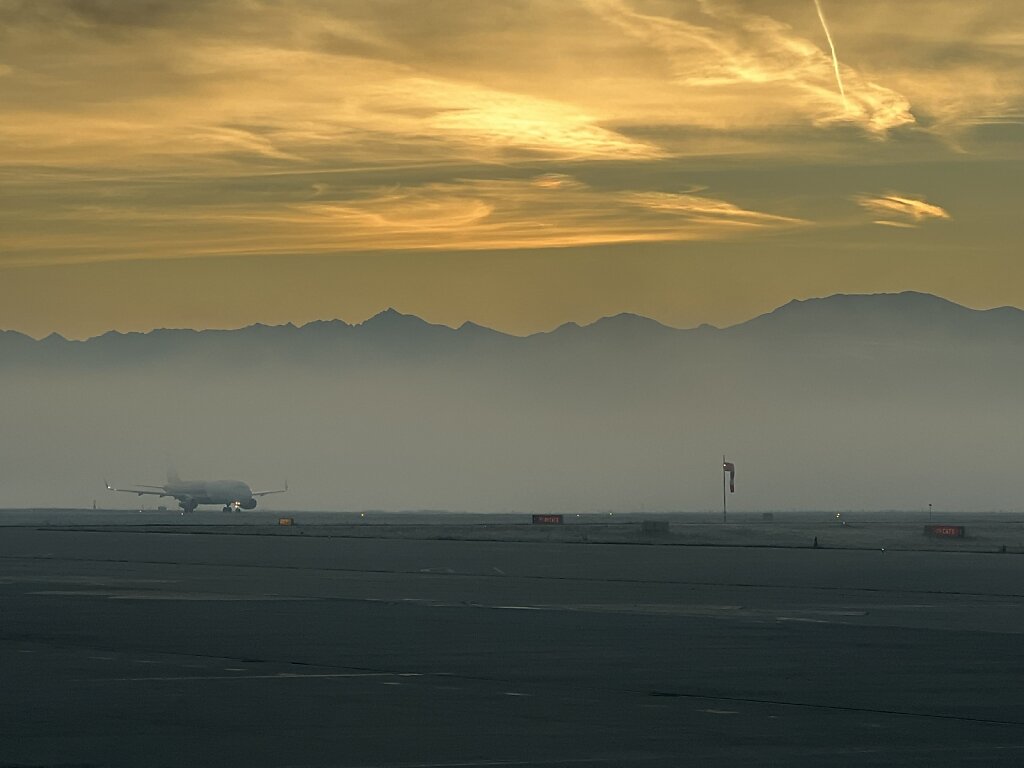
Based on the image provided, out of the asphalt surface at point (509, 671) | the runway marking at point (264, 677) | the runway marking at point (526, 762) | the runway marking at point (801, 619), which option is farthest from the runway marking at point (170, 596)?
the runway marking at point (526, 762)

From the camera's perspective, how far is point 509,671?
3056 centimetres

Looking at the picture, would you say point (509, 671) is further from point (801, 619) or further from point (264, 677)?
point (801, 619)

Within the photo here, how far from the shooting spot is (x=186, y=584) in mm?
61062

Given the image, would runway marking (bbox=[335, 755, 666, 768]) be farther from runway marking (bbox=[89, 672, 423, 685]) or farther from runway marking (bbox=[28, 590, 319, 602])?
runway marking (bbox=[28, 590, 319, 602])

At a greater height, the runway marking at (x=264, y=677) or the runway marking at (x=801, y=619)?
the runway marking at (x=801, y=619)

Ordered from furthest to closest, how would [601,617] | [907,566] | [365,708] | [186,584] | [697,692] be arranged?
1. [907,566]
2. [186,584]
3. [601,617]
4. [697,692]
5. [365,708]

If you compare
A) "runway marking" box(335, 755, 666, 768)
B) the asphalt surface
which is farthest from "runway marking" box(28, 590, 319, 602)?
"runway marking" box(335, 755, 666, 768)

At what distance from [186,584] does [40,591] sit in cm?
620

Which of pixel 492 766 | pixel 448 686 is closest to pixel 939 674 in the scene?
pixel 448 686

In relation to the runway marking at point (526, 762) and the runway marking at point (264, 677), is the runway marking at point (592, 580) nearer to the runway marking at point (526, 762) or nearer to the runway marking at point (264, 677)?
the runway marking at point (264, 677)

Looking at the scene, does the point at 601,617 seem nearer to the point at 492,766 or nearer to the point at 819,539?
the point at 492,766

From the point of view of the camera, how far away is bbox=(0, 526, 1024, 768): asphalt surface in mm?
21281

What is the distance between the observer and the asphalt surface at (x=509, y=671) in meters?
21.3

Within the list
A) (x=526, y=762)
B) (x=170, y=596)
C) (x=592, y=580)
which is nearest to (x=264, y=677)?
(x=526, y=762)
